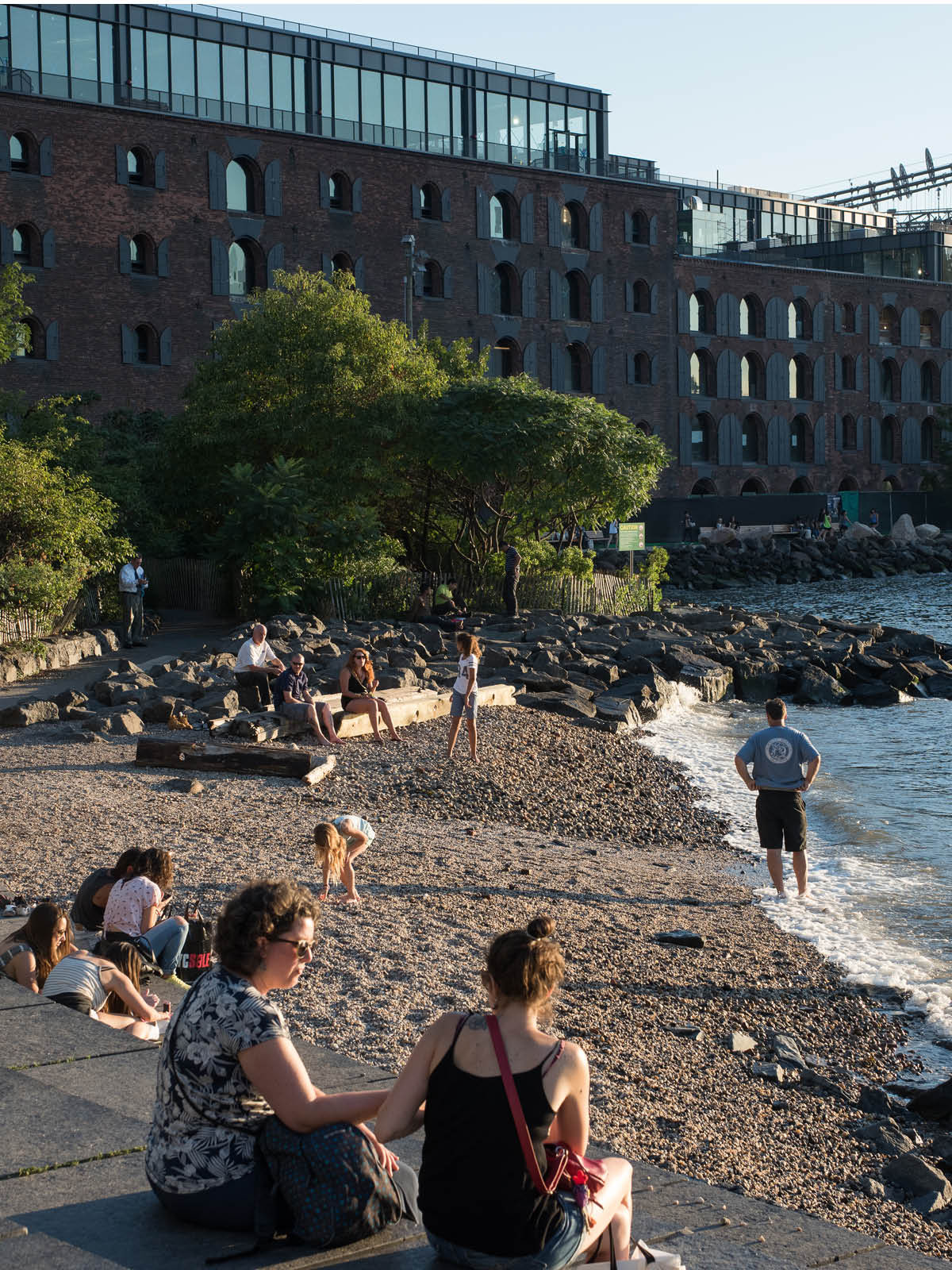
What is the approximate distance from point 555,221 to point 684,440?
13053 mm

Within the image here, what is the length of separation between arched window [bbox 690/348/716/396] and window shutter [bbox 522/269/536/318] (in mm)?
12365

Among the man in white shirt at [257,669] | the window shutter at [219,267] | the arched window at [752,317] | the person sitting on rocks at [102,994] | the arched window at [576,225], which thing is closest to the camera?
the person sitting on rocks at [102,994]

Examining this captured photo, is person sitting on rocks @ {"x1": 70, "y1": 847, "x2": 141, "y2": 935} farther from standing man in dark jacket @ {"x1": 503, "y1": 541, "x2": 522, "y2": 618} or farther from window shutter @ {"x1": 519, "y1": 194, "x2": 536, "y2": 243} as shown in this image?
window shutter @ {"x1": 519, "y1": 194, "x2": 536, "y2": 243}

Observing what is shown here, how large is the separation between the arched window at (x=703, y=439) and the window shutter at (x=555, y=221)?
42.6ft

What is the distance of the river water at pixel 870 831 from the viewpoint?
10523mm

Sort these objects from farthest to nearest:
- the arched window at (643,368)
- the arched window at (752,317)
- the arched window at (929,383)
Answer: the arched window at (929,383) → the arched window at (752,317) → the arched window at (643,368)

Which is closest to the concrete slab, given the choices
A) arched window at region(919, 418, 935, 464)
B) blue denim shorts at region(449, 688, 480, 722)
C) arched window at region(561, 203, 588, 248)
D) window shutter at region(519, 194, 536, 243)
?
blue denim shorts at region(449, 688, 480, 722)

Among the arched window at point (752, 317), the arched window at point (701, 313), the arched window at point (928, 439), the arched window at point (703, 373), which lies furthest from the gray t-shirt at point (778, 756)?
the arched window at point (928, 439)

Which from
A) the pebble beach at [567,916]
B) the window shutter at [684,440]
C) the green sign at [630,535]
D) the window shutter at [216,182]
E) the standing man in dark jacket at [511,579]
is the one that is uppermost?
Result: the window shutter at [216,182]

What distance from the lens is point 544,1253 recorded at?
3965mm

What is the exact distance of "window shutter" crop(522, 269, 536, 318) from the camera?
59.7m

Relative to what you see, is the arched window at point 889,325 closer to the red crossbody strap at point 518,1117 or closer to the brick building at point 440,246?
the brick building at point 440,246

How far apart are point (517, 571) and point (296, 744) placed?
1699 cm

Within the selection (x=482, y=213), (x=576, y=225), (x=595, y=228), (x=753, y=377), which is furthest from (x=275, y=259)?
(x=753, y=377)
